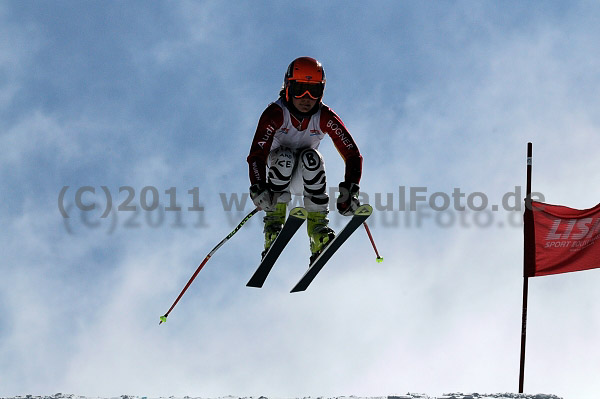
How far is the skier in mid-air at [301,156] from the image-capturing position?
695cm

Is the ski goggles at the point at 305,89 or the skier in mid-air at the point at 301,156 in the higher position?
the ski goggles at the point at 305,89

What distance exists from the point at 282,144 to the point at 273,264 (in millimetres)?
1391

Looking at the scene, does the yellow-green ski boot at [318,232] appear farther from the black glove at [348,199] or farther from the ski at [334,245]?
the black glove at [348,199]

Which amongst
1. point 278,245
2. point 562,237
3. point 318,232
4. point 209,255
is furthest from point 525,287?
point 209,255

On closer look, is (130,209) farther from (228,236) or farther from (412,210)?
(412,210)

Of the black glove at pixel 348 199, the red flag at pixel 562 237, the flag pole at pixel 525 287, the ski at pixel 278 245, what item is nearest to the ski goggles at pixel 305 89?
the black glove at pixel 348 199

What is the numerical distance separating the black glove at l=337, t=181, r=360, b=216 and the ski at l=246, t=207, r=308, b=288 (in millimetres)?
554

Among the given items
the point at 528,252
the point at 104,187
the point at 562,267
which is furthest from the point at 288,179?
the point at 562,267

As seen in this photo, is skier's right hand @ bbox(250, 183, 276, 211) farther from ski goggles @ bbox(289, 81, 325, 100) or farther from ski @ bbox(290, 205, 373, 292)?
ski goggles @ bbox(289, 81, 325, 100)

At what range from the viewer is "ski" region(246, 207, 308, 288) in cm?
667

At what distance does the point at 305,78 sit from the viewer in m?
6.88

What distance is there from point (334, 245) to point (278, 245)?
62 cm

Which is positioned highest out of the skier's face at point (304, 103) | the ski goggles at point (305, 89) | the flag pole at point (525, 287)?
the ski goggles at point (305, 89)

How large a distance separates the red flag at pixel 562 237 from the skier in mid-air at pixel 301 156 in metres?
3.17
